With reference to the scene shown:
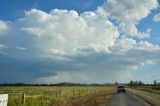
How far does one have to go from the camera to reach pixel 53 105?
27375 millimetres

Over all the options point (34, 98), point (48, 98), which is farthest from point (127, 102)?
point (34, 98)

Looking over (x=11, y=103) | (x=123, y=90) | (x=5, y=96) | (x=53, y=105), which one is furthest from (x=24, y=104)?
(x=123, y=90)

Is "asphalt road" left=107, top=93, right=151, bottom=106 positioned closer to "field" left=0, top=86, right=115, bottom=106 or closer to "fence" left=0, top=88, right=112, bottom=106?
"field" left=0, top=86, right=115, bottom=106

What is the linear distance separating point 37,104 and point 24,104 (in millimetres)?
2017

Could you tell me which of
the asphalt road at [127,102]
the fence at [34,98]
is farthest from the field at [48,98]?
the asphalt road at [127,102]

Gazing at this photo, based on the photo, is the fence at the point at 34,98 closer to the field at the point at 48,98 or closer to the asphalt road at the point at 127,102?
the field at the point at 48,98

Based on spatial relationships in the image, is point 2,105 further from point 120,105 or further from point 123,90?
point 123,90

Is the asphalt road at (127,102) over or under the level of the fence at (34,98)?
under

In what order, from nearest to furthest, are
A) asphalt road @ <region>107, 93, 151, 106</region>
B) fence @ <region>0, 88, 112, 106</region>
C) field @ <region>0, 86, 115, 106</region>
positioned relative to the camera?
fence @ <region>0, 88, 112, 106</region> < field @ <region>0, 86, 115, 106</region> < asphalt road @ <region>107, 93, 151, 106</region>

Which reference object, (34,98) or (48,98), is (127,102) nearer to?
(48,98)

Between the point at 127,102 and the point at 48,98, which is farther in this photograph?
the point at 127,102

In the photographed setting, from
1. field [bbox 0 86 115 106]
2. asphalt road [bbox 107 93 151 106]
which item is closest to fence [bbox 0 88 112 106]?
field [bbox 0 86 115 106]

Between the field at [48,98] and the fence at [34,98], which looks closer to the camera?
the fence at [34,98]

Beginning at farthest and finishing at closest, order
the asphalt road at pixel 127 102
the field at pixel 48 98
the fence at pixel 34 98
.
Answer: the asphalt road at pixel 127 102 → the field at pixel 48 98 → the fence at pixel 34 98
